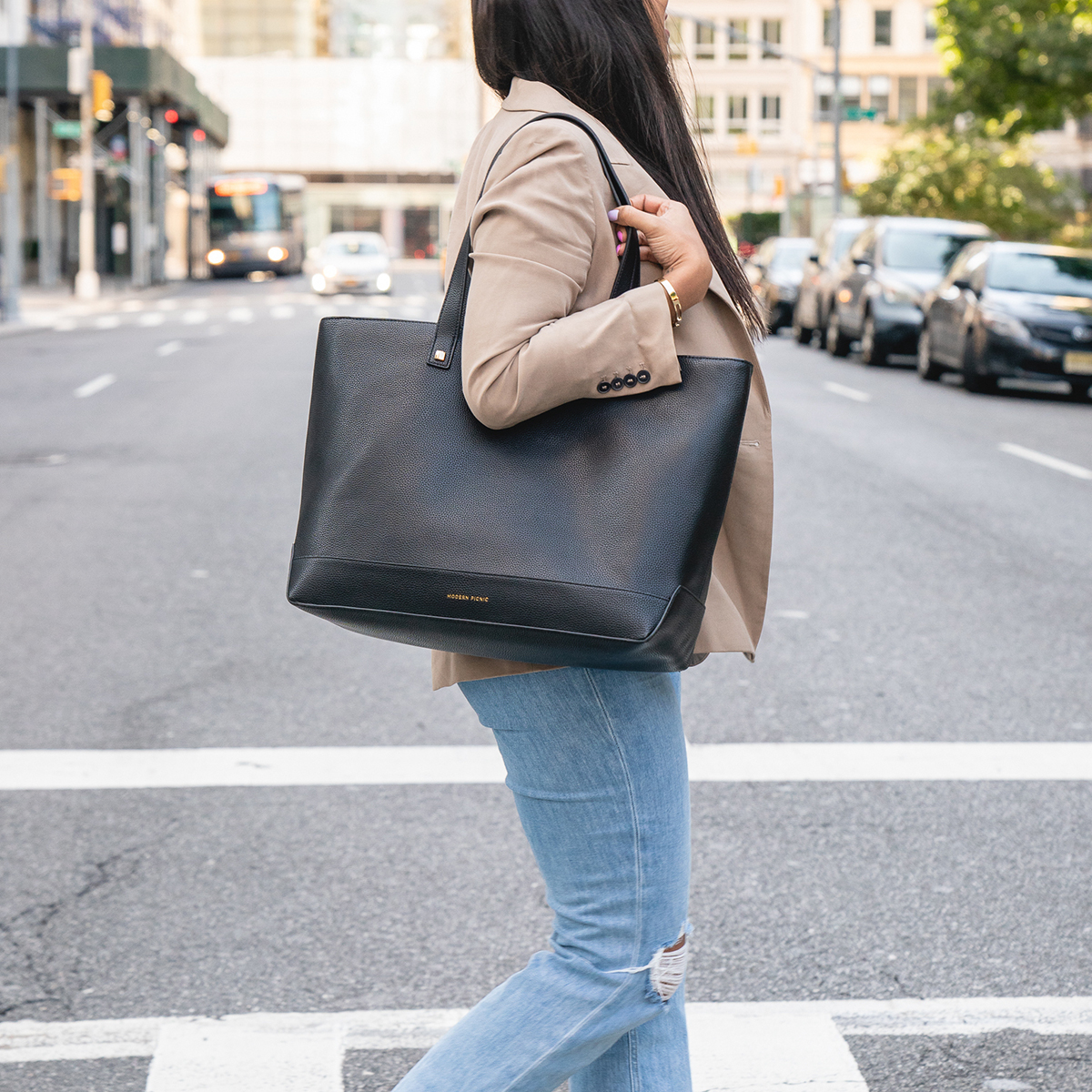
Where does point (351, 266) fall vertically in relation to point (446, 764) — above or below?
above

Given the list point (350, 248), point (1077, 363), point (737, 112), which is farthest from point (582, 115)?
point (737, 112)

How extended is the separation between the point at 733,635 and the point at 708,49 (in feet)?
313

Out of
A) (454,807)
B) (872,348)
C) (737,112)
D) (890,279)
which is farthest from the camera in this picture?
(737,112)

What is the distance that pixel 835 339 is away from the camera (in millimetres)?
23891

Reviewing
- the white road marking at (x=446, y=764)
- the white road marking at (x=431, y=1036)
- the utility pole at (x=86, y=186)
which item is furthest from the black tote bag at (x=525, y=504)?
the utility pole at (x=86, y=186)

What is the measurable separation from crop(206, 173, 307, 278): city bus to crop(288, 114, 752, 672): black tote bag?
61002 mm

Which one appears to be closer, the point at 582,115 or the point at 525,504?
the point at 525,504

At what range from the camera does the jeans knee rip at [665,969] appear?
2.05 meters

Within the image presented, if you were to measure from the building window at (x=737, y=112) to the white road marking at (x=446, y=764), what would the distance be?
91.1 metres

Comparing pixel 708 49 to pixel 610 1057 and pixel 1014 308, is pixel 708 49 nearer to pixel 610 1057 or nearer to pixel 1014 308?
pixel 1014 308

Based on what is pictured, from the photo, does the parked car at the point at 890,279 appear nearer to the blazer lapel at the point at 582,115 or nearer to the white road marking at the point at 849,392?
the white road marking at the point at 849,392

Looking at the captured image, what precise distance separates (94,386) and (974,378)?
31.2 ft

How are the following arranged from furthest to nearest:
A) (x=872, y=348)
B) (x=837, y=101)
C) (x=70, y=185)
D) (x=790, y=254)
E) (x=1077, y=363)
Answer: (x=70, y=185), (x=837, y=101), (x=790, y=254), (x=872, y=348), (x=1077, y=363)

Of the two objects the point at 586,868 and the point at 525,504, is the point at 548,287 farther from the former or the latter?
the point at 586,868
